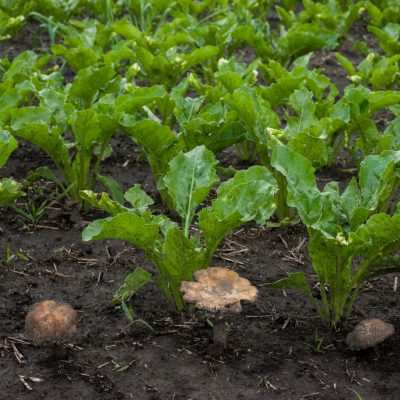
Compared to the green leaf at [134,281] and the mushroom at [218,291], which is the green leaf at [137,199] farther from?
the mushroom at [218,291]

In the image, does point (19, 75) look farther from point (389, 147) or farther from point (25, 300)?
point (389, 147)

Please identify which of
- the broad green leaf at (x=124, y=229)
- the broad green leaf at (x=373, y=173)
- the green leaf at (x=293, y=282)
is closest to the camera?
the broad green leaf at (x=124, y=229)

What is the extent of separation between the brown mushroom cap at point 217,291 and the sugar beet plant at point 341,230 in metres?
0.32

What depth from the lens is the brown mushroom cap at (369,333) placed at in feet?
10.5

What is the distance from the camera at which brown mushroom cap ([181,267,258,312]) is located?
9.57ft

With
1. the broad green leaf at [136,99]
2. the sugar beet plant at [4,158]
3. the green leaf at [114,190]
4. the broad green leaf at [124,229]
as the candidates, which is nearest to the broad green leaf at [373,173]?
the broad green leaf at [124,229]

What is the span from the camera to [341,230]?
325 centimetres

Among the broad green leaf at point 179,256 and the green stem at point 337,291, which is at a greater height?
the broad green leaf at point 179,256

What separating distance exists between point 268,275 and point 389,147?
0.87m

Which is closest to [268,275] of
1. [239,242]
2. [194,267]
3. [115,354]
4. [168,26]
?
[239,242]

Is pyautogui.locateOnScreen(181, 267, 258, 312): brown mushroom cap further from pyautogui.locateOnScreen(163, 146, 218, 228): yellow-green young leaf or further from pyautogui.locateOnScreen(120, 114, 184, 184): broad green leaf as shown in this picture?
pyautogui.locateOnScreen(120, 114, 184, 184): broad green leaf

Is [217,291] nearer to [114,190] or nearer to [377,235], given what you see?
[377,235]

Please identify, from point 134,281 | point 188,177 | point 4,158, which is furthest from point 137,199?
point 4,158

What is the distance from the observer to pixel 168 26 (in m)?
5.67
